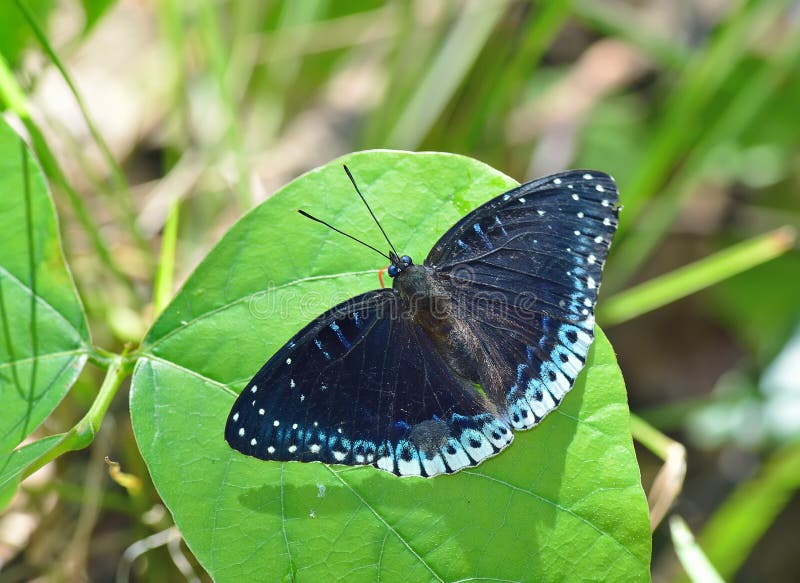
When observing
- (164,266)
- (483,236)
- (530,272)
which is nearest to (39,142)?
(164,266)

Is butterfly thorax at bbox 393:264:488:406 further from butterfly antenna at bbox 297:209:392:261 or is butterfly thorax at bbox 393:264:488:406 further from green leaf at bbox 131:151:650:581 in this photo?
green leaf at bbox 131:151:650:581

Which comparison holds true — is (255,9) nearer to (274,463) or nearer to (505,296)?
(505,296)

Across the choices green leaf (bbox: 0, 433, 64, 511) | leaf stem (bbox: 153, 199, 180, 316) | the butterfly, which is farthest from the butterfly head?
green leaf (bbox: 0, 433, 64, 511)

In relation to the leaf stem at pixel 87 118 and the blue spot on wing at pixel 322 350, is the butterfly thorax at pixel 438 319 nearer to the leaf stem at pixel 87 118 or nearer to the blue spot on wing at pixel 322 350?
the blue spot on wing at pixel 322 350

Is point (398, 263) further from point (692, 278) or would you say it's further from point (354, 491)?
point (692, 278)

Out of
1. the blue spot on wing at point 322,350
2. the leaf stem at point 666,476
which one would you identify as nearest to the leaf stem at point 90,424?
the blue spot on wing at point 322,350

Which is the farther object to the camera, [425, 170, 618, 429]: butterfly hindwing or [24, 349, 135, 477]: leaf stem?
[425, 170, 618, 429]: butterfly hindwing

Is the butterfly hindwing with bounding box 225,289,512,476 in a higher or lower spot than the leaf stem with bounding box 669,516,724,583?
higher
